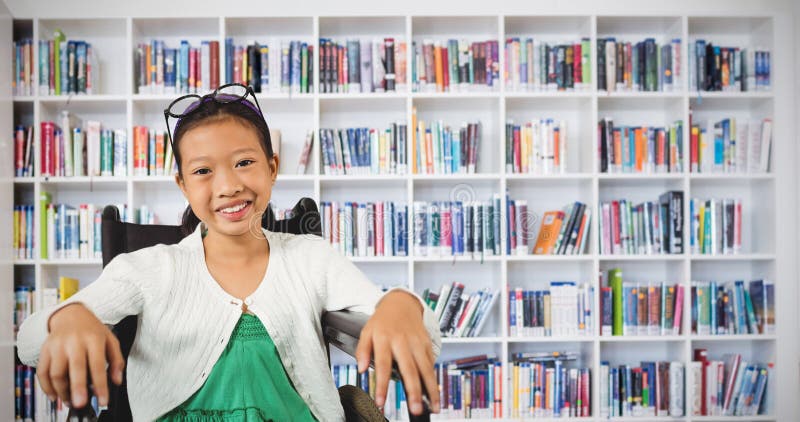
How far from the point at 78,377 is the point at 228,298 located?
468 mm

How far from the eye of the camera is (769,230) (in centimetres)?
346

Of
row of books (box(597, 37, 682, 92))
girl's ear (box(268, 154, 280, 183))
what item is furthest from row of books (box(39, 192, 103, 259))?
row of books (box(597, 37, 682, 92))

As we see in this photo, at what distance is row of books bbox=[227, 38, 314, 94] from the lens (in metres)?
3.33

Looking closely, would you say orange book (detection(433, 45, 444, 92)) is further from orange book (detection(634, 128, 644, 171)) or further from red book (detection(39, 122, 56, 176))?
red book (detection(39, 122, 56, 176))

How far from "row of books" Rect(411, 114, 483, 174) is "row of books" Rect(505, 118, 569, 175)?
0.16 m

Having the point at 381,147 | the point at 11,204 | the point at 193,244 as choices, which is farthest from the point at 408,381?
the point at 11,204

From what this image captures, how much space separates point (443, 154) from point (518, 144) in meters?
0.35

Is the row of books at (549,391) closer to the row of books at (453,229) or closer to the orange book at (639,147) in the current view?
the row of books at (453,229)

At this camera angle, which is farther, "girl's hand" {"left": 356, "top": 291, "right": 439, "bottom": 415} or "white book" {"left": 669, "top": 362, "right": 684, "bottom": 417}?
"white book" {"left": 669, "top": 362, "right": 684, "bottom": 417}

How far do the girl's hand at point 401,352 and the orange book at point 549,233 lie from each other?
101 inches

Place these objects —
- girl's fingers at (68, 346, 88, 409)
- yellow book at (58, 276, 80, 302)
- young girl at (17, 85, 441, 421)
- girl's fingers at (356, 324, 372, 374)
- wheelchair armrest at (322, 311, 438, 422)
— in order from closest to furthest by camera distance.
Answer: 1. girl's fingers at (68, 346, 88, 409)
2. girl's fingers at (356, 324, 372, 374)
3. wheelchair armrest at (322, 311, 438, 422)
4. young girl at (17, 85, 441, 421)
5. yellow book at (58, 276, 80, 302)

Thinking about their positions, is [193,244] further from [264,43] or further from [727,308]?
[727,308]

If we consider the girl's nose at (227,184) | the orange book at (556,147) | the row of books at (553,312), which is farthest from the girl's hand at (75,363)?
the orange book at (556,147)

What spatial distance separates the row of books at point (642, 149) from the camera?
3395 millimetres
